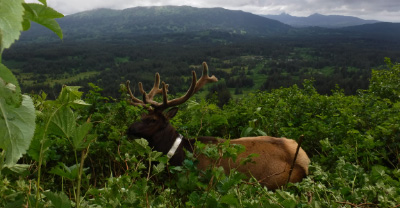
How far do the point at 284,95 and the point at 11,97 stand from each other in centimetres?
1110

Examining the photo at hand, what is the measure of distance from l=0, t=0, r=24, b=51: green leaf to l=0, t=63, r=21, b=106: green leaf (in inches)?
5.1

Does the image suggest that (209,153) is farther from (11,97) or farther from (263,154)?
(263,154)

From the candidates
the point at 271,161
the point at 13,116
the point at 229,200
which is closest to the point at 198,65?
the point at 271,161

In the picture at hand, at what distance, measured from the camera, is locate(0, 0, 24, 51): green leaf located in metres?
0.46

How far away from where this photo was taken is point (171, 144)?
6117mm

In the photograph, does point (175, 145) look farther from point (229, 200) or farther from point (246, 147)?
point (229, 200)

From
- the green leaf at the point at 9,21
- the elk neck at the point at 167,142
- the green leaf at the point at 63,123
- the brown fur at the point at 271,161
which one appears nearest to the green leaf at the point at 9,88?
the green leaf at the point at 9,21

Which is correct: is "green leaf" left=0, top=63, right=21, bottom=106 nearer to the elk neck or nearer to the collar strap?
the collar strap

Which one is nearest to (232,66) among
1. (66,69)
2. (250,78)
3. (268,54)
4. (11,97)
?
(250,78)

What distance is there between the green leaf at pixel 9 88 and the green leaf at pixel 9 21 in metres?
0.13

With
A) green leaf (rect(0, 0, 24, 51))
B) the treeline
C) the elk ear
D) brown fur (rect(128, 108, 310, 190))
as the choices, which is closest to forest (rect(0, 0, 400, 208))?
green leaf (rect(0, 0, 24, 51))

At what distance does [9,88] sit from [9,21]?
0.15 metres

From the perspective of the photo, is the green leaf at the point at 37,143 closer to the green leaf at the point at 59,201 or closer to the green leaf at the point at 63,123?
the green leaf at the point at 63,123

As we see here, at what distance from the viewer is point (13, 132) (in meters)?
0.56
